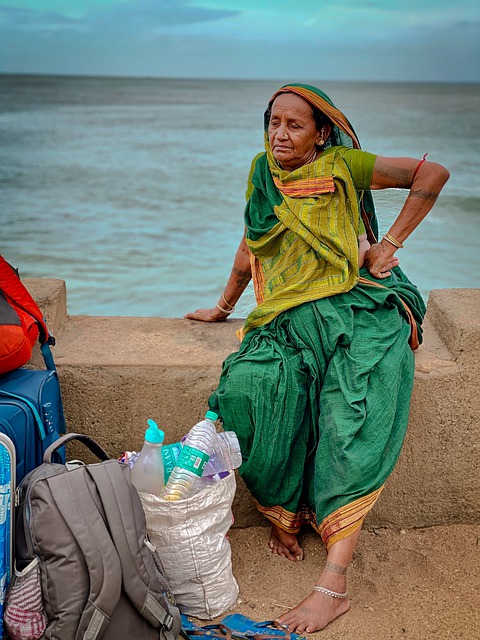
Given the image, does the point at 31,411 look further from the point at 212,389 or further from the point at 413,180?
the point at 413,180

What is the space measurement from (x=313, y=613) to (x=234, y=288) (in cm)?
131

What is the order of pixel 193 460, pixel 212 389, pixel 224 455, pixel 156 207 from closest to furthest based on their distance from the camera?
pixel 193 460
pixel 224 455
pixel 212 389
pixel 156 207

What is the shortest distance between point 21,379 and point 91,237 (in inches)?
369

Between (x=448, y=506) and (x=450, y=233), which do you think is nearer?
(x=448, y=506)

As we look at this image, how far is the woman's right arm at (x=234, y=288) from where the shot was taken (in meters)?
3.24

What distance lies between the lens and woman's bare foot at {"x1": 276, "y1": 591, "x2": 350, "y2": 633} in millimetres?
2541

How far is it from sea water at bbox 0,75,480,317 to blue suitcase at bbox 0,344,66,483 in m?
1.00

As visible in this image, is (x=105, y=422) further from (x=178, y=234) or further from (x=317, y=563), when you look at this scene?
(x=178, y=234)

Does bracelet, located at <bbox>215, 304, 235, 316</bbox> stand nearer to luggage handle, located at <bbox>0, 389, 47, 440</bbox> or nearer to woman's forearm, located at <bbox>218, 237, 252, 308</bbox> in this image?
woman's forearm, located at <bbox>218, 237, 252, 308</bbox>

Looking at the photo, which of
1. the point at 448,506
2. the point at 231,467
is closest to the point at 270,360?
the point at 231,467

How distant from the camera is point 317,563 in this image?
9.61ft

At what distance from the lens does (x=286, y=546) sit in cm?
297

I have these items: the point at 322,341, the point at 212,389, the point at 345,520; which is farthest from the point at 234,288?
the point at 345,520

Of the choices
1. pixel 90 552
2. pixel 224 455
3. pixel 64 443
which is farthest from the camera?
pixel 224 455
